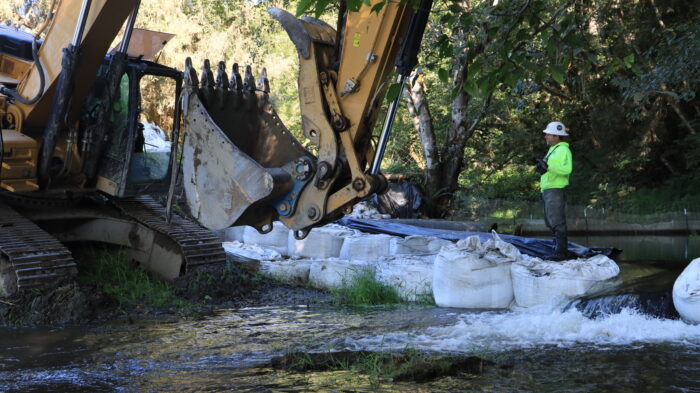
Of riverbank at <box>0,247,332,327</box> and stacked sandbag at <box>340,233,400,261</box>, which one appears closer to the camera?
riverbank at <box>0,247,332,327</box>

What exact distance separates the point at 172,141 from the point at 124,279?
5.34 ft

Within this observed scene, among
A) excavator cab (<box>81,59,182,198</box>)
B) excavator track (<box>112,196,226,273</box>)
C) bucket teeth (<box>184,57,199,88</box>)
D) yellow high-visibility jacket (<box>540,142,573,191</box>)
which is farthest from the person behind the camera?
yellow high-visibility jacket (<box>540,142,573,191</box>)

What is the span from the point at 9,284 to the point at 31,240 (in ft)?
1.58

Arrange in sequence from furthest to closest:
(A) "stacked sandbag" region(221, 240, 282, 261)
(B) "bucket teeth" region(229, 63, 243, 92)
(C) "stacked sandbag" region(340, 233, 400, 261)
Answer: (A) "stacked sandbag" region(221, 240, 282, 261)
(C) "stacked sandbag" region(340, 233, 400, 261)
(B) "bucket teeth" region(229, 63, 243, 92)

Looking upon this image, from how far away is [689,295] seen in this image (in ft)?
21.1

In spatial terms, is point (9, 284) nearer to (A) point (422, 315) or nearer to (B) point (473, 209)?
(A) point (422, 315)

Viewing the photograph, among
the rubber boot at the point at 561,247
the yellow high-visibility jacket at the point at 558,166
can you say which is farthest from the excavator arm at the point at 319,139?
the rubber boot at the point at 561,247

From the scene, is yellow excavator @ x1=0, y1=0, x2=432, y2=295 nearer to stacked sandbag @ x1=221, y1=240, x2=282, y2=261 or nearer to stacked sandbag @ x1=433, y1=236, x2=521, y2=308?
stacked sandbag @ x1=221, y1=240, x2=282, y2=261

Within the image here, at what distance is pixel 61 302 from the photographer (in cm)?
711

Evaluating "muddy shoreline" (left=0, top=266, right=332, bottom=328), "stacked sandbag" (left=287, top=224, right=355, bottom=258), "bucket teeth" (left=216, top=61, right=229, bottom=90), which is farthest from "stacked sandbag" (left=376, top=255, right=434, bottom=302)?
"bucket teeth" (left=216, top=61, right=229, bottom=90)

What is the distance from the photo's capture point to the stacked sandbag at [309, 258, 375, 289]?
830 centimetres

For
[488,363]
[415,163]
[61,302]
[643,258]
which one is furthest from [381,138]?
[415,163]

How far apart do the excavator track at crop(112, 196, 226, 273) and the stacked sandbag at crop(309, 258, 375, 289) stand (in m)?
1.02

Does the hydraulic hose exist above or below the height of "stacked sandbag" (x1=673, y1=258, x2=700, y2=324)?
above
